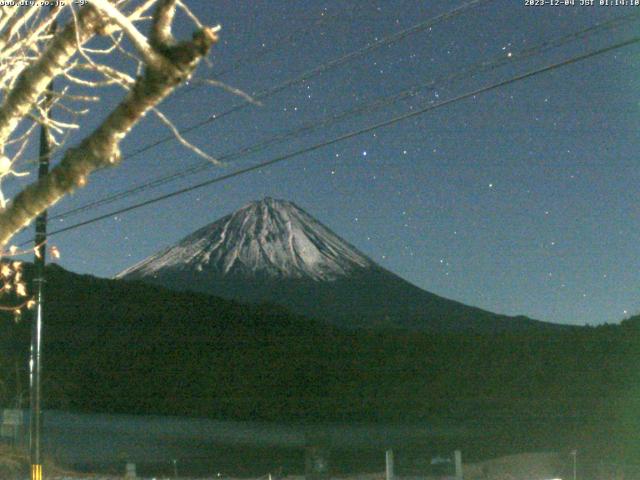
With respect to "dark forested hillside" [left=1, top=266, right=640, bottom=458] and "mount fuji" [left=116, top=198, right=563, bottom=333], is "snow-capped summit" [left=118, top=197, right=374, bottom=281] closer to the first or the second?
"mount fuji" [left=116, top=198, right=563, bottom=333]

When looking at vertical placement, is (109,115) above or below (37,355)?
above

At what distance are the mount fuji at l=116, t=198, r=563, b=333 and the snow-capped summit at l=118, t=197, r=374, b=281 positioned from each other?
7.1 inches

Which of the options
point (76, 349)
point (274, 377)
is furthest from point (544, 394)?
point (76, 349)

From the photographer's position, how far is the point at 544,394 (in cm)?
4862

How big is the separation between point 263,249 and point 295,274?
9.48 metres

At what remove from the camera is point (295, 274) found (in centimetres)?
16575

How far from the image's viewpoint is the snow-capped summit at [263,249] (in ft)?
531

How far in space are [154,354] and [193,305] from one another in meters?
13.3

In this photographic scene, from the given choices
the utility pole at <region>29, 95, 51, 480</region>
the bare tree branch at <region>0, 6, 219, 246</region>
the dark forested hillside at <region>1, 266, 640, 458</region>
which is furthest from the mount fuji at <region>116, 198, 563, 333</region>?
the bare tree branch at <region>0, 6, 219, 246</region>

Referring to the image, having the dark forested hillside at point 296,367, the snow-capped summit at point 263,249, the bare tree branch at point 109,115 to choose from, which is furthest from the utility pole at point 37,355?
the snow-capped summit at point 263,249

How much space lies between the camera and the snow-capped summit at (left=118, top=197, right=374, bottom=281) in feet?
531

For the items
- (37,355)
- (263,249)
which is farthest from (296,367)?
(263,249)

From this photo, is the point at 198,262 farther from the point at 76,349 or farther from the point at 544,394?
the point at 544,394

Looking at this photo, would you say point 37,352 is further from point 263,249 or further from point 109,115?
point 263,249
